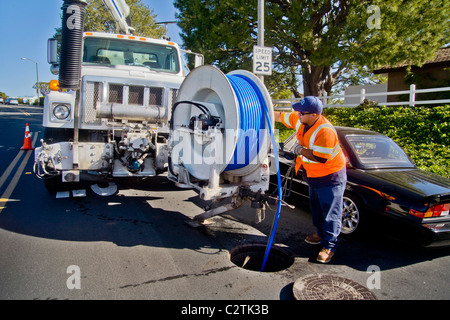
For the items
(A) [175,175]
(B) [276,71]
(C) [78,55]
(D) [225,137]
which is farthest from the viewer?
(B) [276,71]

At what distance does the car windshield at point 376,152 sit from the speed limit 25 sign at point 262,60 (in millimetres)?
4106

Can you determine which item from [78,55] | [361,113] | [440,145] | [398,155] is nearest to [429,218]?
[398,155]

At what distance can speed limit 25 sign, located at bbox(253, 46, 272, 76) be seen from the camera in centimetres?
870

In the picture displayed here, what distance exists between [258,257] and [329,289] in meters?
1.11

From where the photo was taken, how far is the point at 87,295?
2910mm

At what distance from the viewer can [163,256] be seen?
3.75 m

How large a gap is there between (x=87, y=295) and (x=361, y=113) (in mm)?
10243

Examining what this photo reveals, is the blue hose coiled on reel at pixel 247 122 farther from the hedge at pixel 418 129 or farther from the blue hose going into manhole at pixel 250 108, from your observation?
the hedge at pixel 418 129

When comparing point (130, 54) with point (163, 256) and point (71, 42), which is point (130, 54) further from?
point (163, 256)

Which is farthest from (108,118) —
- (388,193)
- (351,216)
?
(388,193)

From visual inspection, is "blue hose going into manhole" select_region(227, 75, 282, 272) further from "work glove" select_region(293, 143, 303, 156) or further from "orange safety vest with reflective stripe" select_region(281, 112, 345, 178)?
"orange safety vest with reflective stripe" select_region(281, 112, 345, 178)

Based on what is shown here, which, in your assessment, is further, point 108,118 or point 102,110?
point 108,118

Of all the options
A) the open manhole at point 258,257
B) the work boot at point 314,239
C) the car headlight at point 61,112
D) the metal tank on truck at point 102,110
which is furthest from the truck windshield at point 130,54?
the work boot at point 314,239
